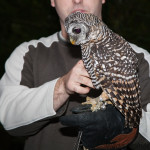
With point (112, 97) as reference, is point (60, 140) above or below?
below

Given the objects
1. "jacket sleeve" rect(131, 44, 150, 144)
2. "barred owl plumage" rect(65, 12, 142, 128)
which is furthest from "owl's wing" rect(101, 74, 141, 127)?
"jacket sleeve" rect(131, 44, 150, 144)

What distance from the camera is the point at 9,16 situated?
6062 millimetres

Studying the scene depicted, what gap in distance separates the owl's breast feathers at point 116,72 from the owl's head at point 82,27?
0.09 m

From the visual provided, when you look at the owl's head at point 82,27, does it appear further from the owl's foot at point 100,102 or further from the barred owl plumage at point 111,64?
the owl's foot at point 100,102

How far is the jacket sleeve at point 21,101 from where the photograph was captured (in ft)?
6.64

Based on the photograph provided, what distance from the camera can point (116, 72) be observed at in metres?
2.01

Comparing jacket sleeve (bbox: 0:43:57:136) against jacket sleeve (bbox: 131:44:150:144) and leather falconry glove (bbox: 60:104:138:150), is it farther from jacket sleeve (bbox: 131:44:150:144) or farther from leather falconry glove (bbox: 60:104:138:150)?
jacket sleeve (bbox: 131:44:150:144)

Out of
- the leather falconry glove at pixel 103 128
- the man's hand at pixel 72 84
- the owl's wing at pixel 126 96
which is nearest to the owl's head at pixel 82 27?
the man's hand at pixel 72 84

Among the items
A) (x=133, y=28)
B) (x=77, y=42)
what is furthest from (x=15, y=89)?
(x=133, y=28)

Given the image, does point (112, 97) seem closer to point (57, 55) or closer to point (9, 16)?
point (57, 55)

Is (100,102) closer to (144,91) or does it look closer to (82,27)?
(144,91)

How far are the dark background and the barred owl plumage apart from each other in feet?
11.2

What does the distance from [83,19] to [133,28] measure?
4086mm

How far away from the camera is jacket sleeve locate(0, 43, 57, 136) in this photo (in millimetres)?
2025
